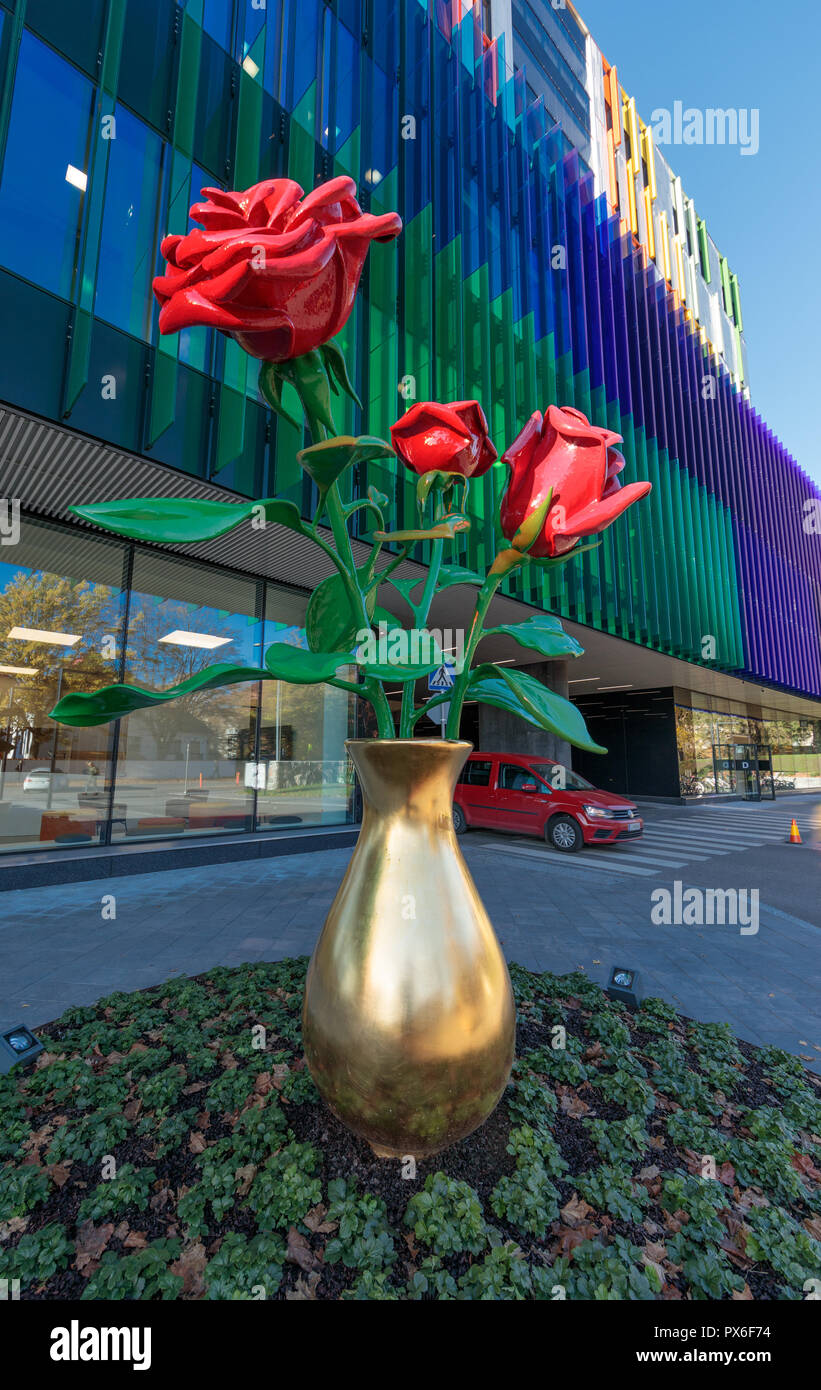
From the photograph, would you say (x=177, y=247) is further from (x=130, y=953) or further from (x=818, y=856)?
(x=818, y=856)

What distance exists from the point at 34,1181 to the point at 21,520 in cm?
807

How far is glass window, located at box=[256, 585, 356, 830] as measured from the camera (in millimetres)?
9625

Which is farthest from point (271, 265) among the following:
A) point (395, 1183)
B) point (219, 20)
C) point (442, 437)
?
point (219, 20)

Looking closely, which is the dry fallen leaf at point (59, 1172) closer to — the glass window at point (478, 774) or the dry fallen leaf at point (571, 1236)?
the dry fallen leaf at point (571, 1236)

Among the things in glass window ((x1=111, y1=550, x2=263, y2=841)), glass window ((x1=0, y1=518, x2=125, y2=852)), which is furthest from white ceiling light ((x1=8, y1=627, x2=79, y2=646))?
glass window ((x1=111, y1=550, x2=263, y2=841))

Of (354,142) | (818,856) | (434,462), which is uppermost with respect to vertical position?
(354,142)

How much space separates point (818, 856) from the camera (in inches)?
396

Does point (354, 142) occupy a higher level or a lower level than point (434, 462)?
higher

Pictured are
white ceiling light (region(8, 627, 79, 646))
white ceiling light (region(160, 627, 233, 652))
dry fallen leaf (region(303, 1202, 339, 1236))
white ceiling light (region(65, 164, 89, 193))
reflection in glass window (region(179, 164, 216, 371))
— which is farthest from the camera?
white ceiling light (region(160, 627, 233, 652))

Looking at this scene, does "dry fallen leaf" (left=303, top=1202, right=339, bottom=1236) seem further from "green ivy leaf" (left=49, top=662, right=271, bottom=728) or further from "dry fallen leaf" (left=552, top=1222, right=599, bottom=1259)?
"green ivy leaf" (left=49, top=662, right=271, bottom=728)

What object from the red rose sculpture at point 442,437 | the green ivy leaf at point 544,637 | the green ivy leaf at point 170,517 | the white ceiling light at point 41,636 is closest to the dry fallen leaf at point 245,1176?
the green ivy leaf at point 544,637

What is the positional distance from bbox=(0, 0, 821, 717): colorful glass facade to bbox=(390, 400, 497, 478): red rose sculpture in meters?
1.22

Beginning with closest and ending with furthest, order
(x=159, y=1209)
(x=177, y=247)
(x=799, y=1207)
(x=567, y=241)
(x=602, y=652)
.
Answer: (x=177, y=247) < (x=159, y=1209) < (x=799, y=1207) < (x=567, y=241) < (x=602, y=652)
